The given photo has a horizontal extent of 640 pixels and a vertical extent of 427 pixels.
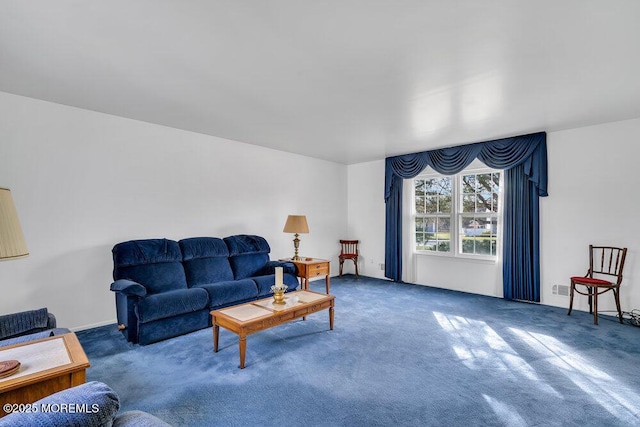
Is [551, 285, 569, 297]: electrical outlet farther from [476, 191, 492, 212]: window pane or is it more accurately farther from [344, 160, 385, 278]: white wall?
[344, 160, 385, 278]: white wall

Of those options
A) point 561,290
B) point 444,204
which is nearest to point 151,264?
point 444,204

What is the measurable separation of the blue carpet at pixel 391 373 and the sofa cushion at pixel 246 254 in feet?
3.58

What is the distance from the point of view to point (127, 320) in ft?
10.2

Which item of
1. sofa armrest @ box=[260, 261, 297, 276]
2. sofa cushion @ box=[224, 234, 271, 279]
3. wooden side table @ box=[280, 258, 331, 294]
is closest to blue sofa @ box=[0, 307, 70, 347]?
sofa cushion @ box=[224, 234, 271, 279]

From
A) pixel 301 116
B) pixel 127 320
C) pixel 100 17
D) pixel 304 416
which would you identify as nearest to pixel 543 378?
pixel 304 416

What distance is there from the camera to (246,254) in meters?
4.55

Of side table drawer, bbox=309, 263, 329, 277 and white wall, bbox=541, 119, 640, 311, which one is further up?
white wall, bbox=541, 119, 640, 311

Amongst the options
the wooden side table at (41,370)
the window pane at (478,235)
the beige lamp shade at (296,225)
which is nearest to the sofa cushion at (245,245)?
the beige lamp shade at (296,225)

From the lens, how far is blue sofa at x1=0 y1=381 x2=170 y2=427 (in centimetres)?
74

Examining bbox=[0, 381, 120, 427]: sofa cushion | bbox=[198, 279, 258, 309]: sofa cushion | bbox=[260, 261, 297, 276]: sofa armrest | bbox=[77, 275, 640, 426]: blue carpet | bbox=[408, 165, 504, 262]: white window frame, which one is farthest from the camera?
bbox=[408, 165, 504, 262]: white window frame

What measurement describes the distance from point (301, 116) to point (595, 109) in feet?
10.8

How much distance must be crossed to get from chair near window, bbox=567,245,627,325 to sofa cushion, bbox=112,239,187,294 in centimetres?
484

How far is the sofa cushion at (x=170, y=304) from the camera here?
3.02 meters

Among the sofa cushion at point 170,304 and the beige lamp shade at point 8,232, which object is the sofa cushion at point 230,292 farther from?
the beige lamp shade at point 8,232
